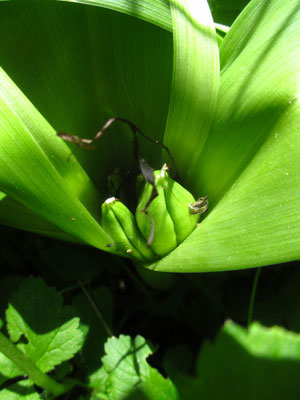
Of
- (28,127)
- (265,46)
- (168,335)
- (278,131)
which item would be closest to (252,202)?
(278,131)

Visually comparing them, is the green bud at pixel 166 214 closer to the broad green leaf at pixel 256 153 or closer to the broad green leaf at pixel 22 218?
the broad green leaf at pixel 256 153

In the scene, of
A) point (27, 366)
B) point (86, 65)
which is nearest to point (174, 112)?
point (86, 65)

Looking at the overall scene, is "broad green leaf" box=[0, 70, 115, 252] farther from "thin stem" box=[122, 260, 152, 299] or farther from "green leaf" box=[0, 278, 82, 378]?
"thin stem" box=[122, 260, 152, 299]

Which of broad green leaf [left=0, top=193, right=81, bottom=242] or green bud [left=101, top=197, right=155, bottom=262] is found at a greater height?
broad green leaf [left=0, top=193, right=81, bottom=242]

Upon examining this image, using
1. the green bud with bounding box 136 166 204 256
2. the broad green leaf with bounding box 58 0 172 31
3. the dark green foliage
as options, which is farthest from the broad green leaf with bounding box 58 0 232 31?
the dark green foliage

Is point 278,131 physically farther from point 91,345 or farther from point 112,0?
point 91,345

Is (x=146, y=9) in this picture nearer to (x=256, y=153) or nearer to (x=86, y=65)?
(x=86, y=65)

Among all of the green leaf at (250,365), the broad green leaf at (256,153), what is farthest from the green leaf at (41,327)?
the green leaf at (250,365)
